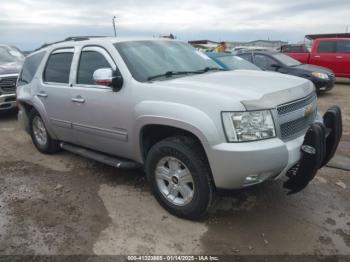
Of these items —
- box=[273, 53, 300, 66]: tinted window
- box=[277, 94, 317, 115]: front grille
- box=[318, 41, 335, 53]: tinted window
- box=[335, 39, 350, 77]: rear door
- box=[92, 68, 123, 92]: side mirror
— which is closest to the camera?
box=[277, 94, 317, 115]: front grille

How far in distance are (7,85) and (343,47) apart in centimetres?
1172

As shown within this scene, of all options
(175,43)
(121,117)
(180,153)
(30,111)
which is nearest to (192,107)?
(180,153)

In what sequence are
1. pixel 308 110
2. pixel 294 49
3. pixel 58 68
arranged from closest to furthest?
pixel 308 110, pixel 58 68, pixel 294 49

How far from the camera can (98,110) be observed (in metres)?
4.24

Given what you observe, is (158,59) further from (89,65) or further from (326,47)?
(326,47)

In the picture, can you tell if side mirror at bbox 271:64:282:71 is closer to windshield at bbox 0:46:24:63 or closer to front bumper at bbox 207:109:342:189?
windshield at bbox 0:46:24:63

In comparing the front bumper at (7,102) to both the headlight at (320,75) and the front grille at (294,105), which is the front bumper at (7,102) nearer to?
the front grille at (294,105)

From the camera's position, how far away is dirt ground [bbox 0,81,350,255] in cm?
328

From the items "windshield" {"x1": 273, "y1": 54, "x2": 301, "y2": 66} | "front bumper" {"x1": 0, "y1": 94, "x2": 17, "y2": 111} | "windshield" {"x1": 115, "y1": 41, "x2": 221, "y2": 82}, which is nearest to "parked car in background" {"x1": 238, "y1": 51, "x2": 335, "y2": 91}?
"windshield" {"x1": 273, "y1": 54, "x2": 301, "y2": 66}

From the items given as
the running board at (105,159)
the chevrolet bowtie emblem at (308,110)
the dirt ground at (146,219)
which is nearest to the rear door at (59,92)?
the running board at (105,159)

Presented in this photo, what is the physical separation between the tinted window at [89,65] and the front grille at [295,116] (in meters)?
2.08

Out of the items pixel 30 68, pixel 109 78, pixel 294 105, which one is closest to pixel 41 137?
pixel 30 68

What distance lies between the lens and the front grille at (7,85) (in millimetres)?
8461

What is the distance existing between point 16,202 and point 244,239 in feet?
8.76
